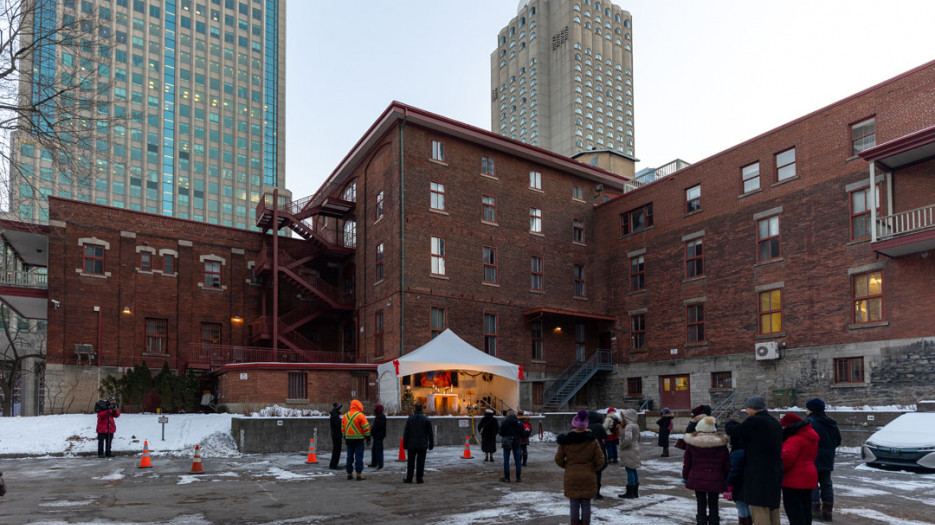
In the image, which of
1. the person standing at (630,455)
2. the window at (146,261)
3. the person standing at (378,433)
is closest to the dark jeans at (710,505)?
the person standing at (630,455)

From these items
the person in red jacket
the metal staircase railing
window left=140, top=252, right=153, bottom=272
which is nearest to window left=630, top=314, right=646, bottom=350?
the metal staircase railing

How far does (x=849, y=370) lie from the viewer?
88.2 feet

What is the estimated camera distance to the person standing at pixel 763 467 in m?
7.77

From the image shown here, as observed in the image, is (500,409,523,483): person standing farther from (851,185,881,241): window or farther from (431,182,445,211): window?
(431,182,445,211): window

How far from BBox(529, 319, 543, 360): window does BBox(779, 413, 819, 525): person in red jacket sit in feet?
91.4

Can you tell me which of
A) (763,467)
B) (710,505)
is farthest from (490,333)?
(763,467)

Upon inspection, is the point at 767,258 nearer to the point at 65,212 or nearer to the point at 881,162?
the point at 881,162

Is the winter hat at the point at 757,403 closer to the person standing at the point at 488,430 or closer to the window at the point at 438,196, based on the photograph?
the person standing at the point at 488,430

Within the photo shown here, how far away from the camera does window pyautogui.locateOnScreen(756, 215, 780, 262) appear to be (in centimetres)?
3039

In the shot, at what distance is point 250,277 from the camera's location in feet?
128

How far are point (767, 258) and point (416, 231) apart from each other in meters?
16.6

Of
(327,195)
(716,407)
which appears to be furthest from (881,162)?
(327,195)

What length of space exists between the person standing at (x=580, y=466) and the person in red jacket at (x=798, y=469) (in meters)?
2.25

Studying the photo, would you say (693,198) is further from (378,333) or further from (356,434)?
(356,434)
